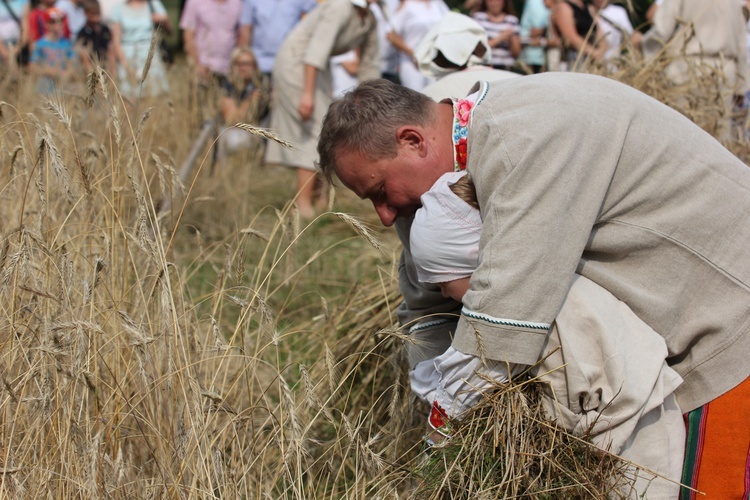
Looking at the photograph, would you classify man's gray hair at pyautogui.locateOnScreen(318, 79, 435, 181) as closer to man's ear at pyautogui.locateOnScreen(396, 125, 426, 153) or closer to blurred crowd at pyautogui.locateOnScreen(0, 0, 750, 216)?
man's ear at pyautogui.locateOnScreen(396, 125, 426, 153)

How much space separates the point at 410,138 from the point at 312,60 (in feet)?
12.1

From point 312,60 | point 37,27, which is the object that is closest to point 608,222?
point 312,60

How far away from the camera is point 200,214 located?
5.70 meters

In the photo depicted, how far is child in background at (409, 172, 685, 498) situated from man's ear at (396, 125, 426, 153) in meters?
0.09

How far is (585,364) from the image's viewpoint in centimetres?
194

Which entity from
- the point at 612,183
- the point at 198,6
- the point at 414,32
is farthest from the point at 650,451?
the point at 198,6

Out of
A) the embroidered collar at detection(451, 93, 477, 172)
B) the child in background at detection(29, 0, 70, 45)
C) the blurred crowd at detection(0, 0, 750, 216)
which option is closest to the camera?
the embroidered collar at detection(451, 93, 477, 172)

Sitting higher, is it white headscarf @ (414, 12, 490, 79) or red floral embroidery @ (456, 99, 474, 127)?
red floral embroidery @ (456, 99, 474, 127)

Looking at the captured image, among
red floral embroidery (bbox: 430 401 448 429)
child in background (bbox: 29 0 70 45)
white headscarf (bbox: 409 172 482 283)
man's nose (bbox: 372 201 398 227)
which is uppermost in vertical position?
white headscarf (bbox: 409 172 482 283)

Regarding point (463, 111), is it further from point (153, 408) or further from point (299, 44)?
point (299, 44)

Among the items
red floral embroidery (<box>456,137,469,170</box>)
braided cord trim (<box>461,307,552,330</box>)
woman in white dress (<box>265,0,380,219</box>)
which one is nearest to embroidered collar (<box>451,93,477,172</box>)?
red floral embroidery (<box>456,137,469,170</box>)

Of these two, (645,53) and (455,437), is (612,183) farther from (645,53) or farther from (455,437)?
(645,53)

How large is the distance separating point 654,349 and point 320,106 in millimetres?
4179

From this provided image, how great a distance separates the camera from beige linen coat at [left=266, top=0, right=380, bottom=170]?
5.55 metres
